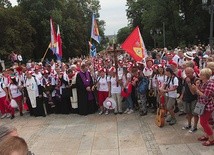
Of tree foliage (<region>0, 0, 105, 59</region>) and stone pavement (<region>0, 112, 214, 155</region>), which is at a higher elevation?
tree foliage (<region>0, 0, 105, 59</region>)

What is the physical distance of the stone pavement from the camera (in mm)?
7520

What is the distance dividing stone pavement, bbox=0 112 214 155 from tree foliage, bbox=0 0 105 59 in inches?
1194

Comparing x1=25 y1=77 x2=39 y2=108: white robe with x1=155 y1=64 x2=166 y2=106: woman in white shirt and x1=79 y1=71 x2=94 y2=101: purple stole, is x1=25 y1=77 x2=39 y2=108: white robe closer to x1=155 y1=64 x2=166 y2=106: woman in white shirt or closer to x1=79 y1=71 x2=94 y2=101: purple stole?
x1=79 y1=71 x2=94 y2=101: purple stole

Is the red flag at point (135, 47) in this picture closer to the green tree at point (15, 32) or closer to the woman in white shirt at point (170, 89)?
the woman in white shirt at point (170, 89)

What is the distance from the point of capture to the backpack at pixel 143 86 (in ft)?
34.9

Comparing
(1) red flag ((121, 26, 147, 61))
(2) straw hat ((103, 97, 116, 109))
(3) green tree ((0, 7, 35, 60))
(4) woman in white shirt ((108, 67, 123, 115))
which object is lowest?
(2) straw hat ((103, 97, 116, 109))

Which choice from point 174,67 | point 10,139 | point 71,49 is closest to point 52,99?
point 174,67

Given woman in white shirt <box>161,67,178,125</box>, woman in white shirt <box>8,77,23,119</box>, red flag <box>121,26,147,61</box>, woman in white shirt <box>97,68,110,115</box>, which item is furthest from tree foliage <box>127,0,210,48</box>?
woman in white shirt <box>161,67,178,125</box>

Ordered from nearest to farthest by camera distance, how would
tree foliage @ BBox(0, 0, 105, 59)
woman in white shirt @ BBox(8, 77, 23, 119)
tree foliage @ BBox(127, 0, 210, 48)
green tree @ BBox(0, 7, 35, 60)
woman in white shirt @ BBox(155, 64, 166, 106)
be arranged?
1. woman in white shirt @ BBox(155, 64, 166, 106)
2. woman in white shirt @ BBox(8, 77, 23, 119)
3. green tree @ BBox(0, 7, 35, 60)
4. tree foliage @ BBox(0, 0, 105, 59)
5. tree foliage @ BBox(127, 0, 210, 48)

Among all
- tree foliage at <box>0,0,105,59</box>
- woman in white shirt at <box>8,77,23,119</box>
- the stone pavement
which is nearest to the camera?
the stone pavement

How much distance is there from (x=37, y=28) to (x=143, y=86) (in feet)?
137

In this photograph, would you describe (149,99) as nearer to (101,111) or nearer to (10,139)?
(101,111)

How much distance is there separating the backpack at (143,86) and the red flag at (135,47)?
81cm

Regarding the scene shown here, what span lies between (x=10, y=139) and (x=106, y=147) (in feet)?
20.9
